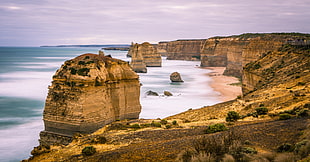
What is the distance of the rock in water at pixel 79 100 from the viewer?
20547 mm

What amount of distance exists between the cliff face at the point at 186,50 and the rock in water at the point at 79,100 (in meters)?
130

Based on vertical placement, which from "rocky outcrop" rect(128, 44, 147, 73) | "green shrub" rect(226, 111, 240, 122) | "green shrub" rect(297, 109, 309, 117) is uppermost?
"rocky outcrop" rect(128, 44, 147, 73)

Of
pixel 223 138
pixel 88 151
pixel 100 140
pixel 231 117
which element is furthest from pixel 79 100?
pixel 223 138

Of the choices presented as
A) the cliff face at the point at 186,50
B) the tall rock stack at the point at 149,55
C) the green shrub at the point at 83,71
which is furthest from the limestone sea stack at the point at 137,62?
the cliff face at the point at 186,50

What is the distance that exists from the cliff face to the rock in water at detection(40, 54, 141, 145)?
426 feet

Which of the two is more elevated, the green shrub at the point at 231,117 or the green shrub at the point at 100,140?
the green shrub at the point at 231,117

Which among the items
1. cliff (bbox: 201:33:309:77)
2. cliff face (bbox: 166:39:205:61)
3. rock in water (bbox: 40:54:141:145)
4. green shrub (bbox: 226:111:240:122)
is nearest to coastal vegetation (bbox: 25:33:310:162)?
green shrub (bbox: 226:111:240:122)

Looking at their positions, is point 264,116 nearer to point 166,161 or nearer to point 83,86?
point 166,161

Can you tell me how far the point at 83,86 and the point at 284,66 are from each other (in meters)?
21.4

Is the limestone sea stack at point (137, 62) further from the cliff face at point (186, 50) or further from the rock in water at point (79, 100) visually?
the cliff face at point (186, 50)

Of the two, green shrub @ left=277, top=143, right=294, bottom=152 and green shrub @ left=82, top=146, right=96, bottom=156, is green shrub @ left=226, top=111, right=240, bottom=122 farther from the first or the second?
green shrub @ left=82, top=146, right=96, bottom=156

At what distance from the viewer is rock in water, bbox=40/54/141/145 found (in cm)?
2055

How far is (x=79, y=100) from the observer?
20.5m

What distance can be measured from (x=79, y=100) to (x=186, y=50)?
459 ft
